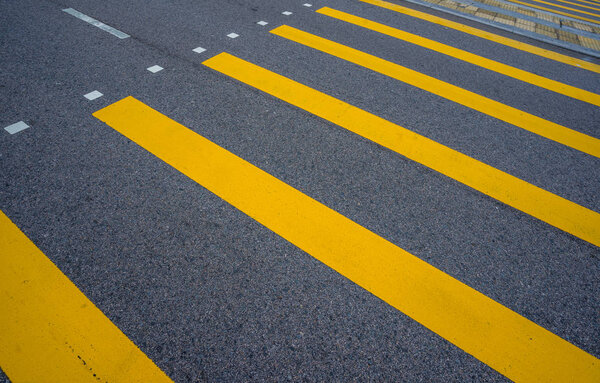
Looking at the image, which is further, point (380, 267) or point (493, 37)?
point (493, 37)

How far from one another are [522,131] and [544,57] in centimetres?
294

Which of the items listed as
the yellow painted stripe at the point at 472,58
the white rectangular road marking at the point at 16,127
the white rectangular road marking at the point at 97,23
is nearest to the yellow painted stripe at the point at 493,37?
Answer: the yellow painted stripe at the point at 472,58

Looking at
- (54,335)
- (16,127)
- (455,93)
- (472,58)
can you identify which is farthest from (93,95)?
(472,58)

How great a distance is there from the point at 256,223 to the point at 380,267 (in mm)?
1021

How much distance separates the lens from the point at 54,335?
199cm

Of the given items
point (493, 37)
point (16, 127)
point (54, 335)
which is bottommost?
point (54, 335)

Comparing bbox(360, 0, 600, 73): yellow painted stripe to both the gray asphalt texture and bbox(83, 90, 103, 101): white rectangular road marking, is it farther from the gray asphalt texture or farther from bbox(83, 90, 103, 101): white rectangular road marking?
bbox(83, 90, 103, 101): white rectangular road marking

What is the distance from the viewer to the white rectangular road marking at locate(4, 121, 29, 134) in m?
3.23

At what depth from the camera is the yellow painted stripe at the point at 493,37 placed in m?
5.79

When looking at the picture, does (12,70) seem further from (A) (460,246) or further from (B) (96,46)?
(A) (460,246)

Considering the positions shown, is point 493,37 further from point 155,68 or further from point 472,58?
point 155,68

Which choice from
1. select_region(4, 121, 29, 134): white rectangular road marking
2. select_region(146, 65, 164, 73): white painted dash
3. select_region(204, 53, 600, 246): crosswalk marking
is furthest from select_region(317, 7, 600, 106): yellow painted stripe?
select_region(4, 121, 29, 134): white rectangular road marking

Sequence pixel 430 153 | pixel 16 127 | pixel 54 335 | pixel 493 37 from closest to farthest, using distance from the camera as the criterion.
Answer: pixel 54 335 → pixel 16 127 → pixel 430 153 → pixel 493 37

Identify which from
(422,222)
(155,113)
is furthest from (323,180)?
(155,113)
